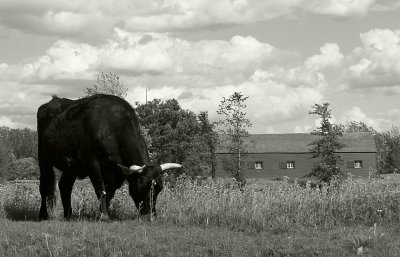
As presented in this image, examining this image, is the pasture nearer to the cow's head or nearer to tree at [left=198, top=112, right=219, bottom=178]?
the cow's head

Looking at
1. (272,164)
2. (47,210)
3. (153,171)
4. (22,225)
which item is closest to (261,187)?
(153,171)

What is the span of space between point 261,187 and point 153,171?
4.38 meters

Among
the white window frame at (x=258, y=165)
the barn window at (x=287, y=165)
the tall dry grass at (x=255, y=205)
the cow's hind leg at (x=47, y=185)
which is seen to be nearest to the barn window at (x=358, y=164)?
the barn window at (x=287, y=165)

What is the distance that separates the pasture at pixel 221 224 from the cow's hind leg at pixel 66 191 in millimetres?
283

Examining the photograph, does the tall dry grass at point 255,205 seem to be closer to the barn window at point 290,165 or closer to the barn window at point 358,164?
the barn window at point 358,164

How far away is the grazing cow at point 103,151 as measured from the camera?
12789 mm

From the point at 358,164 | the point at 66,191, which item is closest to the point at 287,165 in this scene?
the point at 358,164

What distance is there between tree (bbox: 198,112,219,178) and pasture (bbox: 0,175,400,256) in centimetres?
6100

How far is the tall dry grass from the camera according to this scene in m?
12.4

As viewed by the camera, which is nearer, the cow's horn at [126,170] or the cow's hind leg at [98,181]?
the cow's horn at [126,170]

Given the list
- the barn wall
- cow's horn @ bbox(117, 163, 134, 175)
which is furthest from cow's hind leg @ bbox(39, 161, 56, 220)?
the barn wall

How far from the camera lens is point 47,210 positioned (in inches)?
565

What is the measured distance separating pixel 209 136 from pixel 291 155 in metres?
18.2

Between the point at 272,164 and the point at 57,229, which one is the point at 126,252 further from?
the point at 272,164
